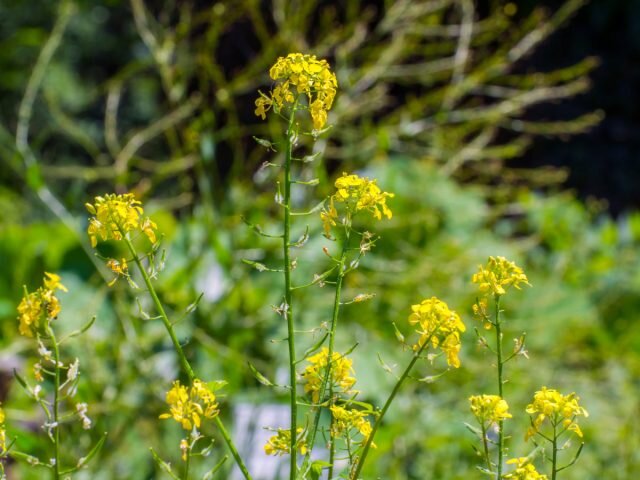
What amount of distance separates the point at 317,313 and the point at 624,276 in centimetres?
165

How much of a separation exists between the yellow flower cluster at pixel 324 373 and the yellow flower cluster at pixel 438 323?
82 millimetres

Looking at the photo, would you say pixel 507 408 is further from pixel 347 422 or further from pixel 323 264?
pixel 323 264

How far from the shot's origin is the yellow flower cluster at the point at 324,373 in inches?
30.6

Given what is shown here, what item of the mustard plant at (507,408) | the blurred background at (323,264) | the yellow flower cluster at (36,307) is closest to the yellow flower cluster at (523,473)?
the mustard plant at (507,408)

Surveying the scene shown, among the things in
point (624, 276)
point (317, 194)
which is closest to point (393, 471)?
point (317, 194)

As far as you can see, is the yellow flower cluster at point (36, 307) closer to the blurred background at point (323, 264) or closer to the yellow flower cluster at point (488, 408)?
the yellow flower cluster at point (488, 408)

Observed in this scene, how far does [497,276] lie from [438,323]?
7 cm

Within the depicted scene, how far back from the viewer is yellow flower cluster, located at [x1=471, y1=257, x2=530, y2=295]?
2.45ft

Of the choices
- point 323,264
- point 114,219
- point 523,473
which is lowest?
point 523,473

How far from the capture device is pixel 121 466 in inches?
105

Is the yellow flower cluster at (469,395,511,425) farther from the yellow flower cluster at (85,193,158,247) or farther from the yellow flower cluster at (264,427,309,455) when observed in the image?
the yellow flower cluster at (85,193,158,247)

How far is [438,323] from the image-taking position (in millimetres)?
722

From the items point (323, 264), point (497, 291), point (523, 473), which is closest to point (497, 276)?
point (497, 291)

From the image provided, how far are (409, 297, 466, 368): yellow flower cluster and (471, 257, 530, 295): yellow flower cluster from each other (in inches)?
1.7
